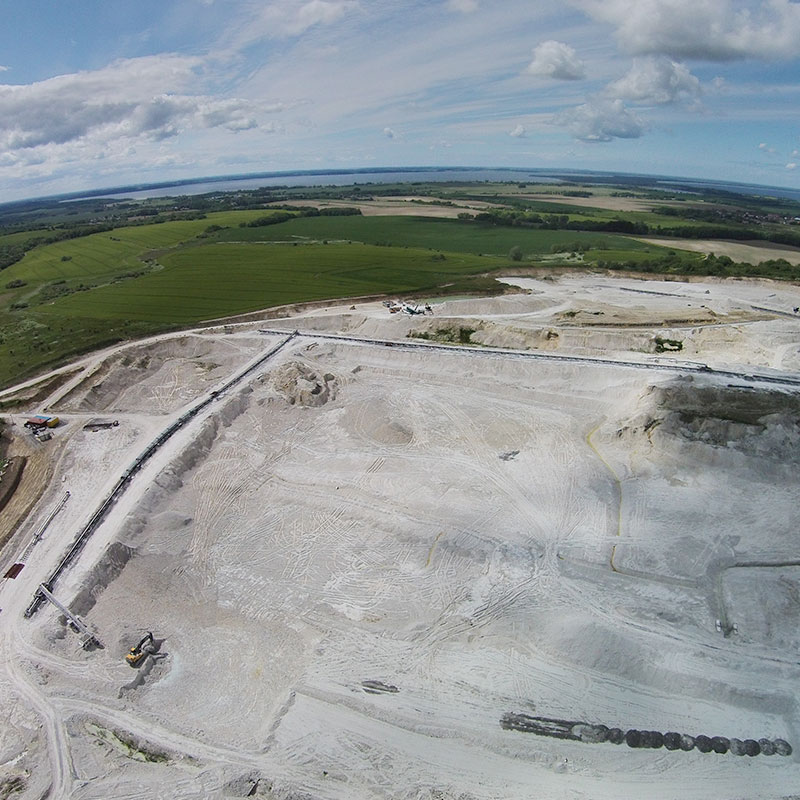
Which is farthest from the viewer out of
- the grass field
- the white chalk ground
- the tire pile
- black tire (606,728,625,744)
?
the grass field

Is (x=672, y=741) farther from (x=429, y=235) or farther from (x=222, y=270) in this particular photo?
(x=429, y=235)

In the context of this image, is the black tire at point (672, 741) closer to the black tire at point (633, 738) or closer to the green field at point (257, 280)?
the black tire at point (633, 738)

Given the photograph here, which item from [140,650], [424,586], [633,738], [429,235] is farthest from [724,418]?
[429,235]

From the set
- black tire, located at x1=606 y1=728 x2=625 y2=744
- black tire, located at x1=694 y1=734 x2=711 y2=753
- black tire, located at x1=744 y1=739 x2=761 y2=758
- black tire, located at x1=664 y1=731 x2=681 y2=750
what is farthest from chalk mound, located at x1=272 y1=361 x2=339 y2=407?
black tire, located at x1=744 y1=739 x2=761 y2=758

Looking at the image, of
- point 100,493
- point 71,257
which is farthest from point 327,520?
point 71,257

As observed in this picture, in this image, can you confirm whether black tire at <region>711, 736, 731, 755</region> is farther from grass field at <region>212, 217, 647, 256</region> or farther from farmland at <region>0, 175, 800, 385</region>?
grass field at <region>212, 217, 647, 256</region>

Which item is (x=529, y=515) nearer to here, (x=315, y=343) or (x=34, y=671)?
(x=34, y=671)

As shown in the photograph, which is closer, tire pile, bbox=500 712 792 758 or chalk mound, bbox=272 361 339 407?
tire pile, bbox=500 712 792 758
